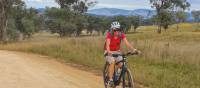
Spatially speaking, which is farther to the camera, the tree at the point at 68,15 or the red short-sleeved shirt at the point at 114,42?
the tree at the point at 68,15

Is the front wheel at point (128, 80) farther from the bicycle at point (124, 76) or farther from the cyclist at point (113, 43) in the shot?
the cyclist at point (113, 43)

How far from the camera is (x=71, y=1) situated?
78.3 metres

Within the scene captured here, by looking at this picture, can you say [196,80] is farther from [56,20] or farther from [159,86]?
[56,20]

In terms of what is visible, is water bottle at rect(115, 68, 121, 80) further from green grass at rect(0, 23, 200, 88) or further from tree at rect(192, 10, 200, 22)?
tree at rect(192, 10, 200, 22)

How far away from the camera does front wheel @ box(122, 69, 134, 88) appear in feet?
33.0

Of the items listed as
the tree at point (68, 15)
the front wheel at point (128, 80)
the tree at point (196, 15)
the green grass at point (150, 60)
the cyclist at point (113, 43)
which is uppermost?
the cyclist at point (113, 43)

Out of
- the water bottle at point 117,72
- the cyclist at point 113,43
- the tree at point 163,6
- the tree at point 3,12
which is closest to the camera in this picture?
the cyclist at point 113,43

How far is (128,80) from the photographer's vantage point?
10.2 metres

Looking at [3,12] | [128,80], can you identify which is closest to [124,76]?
[128,80]

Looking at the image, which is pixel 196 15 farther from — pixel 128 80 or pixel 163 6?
pixel 128 80

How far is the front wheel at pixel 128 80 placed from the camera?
33.0 feet

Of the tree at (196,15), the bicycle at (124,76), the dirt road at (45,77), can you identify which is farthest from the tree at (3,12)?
the tree at (196,15)

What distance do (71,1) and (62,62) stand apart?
2330 inches

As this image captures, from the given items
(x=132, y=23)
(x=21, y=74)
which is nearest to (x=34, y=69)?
(x=21, y=74)
